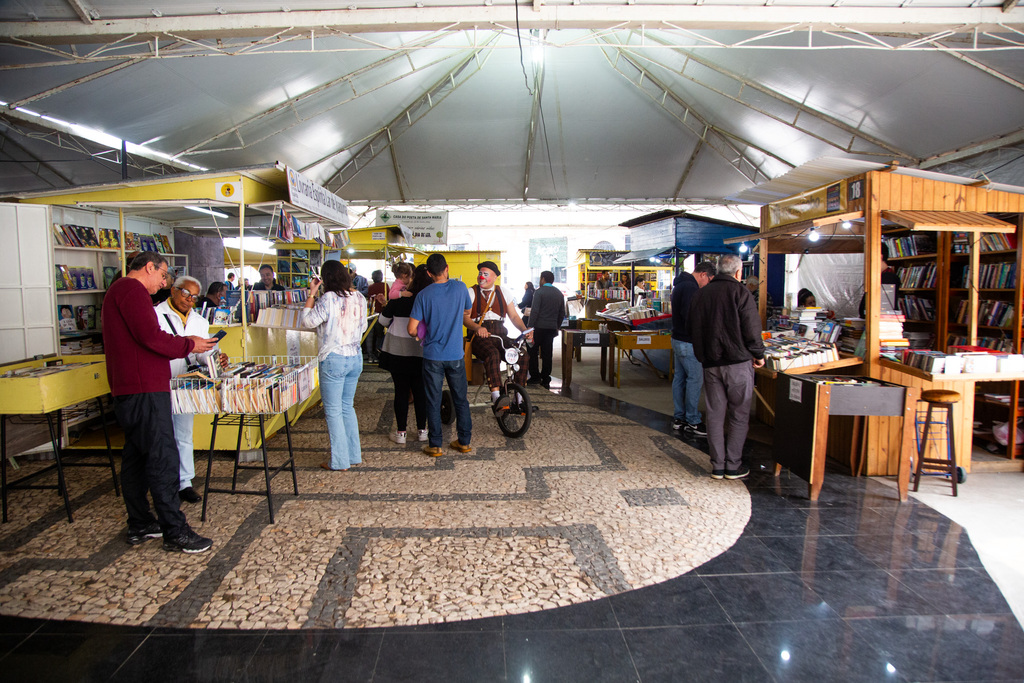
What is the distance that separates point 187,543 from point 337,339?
1.73 m

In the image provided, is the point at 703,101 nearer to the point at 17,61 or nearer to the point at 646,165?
the point at 646,165

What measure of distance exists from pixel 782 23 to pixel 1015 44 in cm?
285

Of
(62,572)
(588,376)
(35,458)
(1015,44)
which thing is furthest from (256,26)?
(1015,44)

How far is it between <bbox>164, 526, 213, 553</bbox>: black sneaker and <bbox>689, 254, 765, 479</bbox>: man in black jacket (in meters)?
3.82

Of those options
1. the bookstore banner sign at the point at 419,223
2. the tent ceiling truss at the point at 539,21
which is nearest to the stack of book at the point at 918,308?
the tent ceiling truss at the point at 539,21

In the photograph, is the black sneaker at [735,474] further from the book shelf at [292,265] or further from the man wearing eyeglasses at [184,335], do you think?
the book shelf at [292,265]

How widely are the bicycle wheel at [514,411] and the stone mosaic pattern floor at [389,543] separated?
547 mm

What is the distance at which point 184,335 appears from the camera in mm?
3791

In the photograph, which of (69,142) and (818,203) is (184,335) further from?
(69,142)

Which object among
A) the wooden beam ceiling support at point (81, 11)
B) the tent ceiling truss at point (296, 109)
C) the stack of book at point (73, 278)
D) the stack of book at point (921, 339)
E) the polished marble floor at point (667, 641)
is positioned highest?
the tent ceiling truss at point (296, 109)

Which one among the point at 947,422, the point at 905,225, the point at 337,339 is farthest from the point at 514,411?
the point at 905,225

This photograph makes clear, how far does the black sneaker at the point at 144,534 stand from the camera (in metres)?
3.35

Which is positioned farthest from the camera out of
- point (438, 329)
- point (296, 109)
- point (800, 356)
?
point (296, 109)

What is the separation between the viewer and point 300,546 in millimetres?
3312
